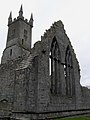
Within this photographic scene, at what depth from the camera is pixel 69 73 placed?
1529cm

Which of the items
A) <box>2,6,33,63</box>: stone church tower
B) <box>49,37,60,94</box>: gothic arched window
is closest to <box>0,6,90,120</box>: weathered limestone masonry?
<box>49,37,60,94</box>: gothic arched window

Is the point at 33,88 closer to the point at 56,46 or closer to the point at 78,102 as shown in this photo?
the point at 56,46

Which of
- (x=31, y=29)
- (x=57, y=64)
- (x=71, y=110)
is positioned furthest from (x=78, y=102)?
(x=31, y=29)

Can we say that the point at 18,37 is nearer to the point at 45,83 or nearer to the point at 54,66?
the point at 54,66

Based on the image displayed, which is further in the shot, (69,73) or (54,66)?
(69,73)

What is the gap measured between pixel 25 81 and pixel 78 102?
7506 millimetres

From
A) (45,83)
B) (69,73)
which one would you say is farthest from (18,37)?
(45,83)

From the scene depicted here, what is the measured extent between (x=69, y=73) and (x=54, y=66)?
269cm

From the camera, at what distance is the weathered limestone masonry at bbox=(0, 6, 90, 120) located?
9883 mm

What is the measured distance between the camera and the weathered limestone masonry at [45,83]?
32.4 ft

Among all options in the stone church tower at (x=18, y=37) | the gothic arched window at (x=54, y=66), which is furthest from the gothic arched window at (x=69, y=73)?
the stone church tower at (x=18, y=37)

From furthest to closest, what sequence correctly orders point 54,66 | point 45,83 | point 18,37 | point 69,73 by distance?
point 18,37, point 69,73, point 54,66, point 45,83

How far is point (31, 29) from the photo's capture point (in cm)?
3800

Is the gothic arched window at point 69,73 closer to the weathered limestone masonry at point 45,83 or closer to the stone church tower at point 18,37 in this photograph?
the weathered limestone masonry at point 45,83
